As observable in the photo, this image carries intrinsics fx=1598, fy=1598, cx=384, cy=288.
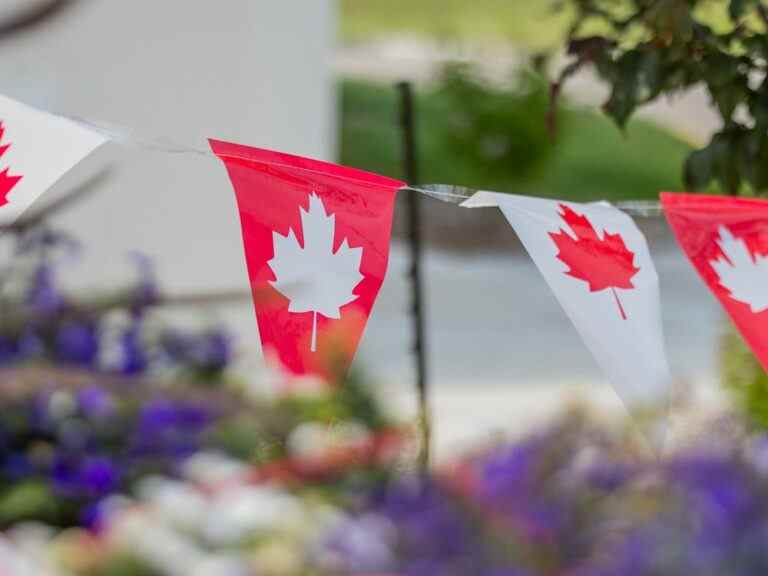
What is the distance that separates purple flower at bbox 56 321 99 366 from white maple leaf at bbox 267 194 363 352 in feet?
5.98

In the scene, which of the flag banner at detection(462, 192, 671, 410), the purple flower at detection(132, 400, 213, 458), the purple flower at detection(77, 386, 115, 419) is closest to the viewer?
the flag banner at detection(462, 192, 671, 410)

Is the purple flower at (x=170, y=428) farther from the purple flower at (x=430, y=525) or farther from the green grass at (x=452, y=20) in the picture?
→ the green grass at (x=452, y=20)

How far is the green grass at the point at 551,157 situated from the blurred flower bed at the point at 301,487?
21.6 feet

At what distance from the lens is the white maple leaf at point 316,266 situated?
2.45 m

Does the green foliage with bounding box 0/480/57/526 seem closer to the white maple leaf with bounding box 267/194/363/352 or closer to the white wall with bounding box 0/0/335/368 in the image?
the white maple leaf with bounding box 267/194/363/352

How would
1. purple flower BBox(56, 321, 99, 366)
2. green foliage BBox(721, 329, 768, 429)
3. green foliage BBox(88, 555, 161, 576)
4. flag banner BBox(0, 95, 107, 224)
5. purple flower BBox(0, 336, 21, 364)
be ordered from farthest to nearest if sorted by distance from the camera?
green foliage BBox(721, 329, 768, 429), purple flower BBox(56, 321, 99, 366), purple flower BBox(0, 336, 21, 364), green foliage BBox(88, 555, 161, 576), flag banner BBox(0, 95, 107, 224)

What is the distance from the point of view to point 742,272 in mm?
2738

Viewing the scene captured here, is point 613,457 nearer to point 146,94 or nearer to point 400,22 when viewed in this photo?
point 146,94

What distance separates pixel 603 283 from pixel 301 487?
33.3 inches

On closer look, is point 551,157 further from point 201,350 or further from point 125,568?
point 125,568

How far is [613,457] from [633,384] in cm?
50

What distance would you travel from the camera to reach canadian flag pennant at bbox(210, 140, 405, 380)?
243 centimetres

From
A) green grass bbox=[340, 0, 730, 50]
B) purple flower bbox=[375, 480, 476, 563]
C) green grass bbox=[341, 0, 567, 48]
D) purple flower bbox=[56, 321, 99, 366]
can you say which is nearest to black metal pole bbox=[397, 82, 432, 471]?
purple flower bbox=[375, 480, 476, 563]

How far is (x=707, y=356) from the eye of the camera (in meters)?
6.96
